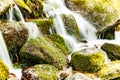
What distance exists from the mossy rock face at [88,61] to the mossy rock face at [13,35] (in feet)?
6.47

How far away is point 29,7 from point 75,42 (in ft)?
8.04

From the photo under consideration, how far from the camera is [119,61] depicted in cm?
1197

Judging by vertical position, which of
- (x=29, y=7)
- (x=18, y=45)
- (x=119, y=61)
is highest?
(x=29, y=7)

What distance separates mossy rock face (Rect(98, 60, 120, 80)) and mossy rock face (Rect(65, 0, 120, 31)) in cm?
517

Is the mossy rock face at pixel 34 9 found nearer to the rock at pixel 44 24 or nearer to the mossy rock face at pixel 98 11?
the rock at pixel 44 24

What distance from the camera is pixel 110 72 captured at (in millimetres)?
10586

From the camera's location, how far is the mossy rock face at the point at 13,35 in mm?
11203

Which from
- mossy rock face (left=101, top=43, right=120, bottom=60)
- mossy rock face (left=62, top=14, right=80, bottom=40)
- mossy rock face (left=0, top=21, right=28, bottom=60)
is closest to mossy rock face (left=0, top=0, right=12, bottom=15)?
mossy rock face (left=0, top=21, right=28, bottom=60)

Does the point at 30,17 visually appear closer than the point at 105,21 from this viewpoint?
Yes

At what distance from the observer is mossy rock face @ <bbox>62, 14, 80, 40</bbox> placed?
14.8 m

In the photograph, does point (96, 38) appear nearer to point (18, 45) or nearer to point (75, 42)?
point (75, 42)

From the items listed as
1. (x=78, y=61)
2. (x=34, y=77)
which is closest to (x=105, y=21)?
(x=78, y=61)

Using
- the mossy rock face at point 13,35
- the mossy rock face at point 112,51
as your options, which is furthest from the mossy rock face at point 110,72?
the mossy rock face at point 13,35

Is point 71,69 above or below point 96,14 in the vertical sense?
below
